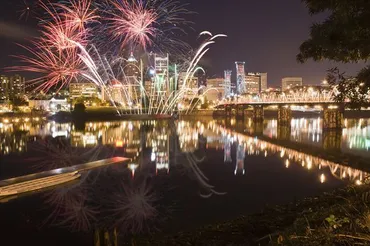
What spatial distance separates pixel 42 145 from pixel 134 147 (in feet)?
37.5

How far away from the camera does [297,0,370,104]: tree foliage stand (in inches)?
284

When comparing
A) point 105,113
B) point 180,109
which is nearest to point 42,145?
point 105,113

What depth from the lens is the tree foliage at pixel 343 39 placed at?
284 inches

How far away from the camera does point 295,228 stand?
7941mm

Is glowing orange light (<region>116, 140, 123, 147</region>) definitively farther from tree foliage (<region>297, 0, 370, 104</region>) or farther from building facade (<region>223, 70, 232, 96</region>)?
building facade (<region>223, 70, 232, 96</region>)

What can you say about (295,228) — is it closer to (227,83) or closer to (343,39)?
(343,39)

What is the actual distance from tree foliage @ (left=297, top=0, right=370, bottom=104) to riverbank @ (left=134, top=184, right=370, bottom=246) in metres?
3.15

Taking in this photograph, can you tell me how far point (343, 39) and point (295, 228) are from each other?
4.54 metres

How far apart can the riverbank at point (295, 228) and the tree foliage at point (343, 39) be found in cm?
315

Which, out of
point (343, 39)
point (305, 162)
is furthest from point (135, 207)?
point (305, 162)

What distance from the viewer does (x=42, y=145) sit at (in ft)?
130

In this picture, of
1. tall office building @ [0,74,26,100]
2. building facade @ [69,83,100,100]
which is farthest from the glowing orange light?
tall office building @ [0,74,26,100]

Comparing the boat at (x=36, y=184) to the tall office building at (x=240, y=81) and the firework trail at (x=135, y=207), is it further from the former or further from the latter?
the tall office building at (x=240, y=81)

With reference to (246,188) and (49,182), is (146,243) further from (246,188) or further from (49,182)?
(49,182)
